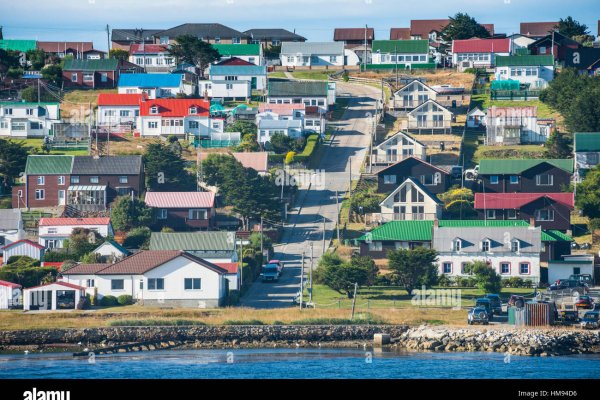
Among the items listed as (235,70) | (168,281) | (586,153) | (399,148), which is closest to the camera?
(168,281)

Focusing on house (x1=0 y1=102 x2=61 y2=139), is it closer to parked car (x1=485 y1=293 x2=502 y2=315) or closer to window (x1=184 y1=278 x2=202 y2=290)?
window (x1=184 y1=278 x2=202 y2=290)

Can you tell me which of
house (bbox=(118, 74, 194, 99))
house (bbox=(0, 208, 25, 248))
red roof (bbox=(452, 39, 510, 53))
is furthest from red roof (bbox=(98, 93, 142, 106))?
red roof (bbox=(452, 39, 510, 53))

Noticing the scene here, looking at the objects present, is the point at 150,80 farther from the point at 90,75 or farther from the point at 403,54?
the point at 403,54

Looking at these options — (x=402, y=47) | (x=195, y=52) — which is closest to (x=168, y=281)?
(x=195, y=52)

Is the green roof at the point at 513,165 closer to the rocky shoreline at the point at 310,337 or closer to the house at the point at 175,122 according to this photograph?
the house at the point at 175,122

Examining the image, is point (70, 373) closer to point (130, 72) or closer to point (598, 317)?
point (598, 317)

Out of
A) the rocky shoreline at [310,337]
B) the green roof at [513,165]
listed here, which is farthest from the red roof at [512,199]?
the rocky shoreline at [310,337]
